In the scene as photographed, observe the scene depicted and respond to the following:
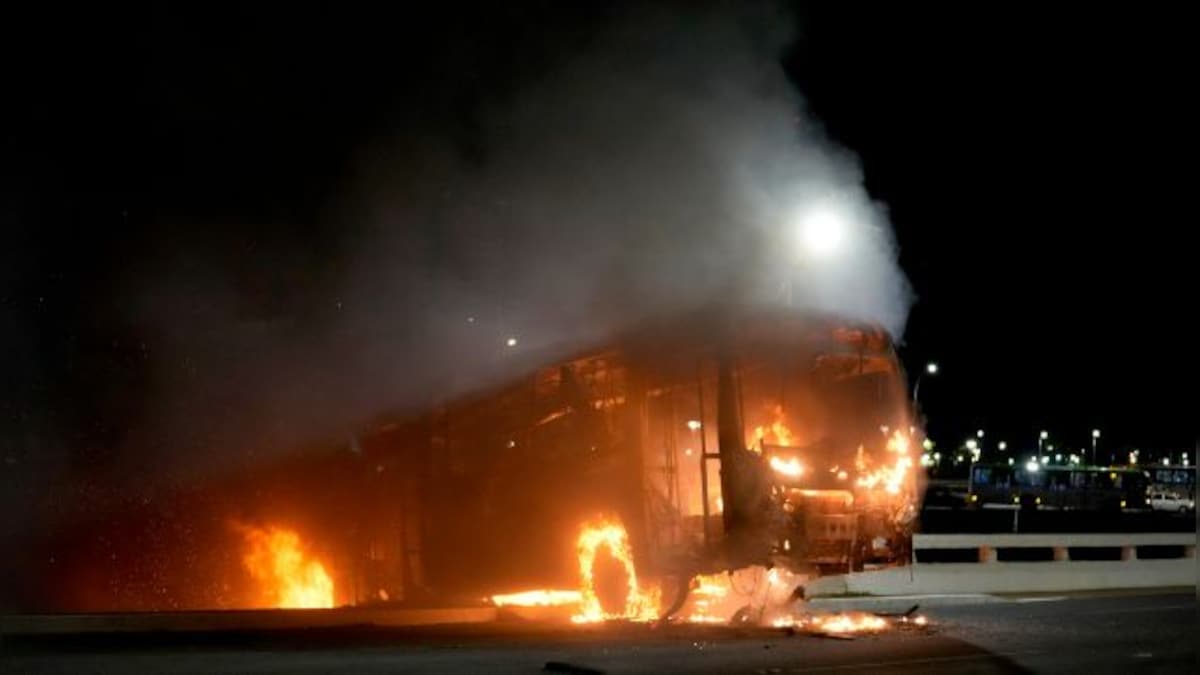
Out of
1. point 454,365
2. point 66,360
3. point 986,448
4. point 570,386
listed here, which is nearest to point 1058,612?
point 570,386

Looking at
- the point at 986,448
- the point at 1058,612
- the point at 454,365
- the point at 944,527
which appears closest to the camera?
the point at 1058,612

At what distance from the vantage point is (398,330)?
1344 centimetres

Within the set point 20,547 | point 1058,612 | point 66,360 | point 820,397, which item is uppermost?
point 66,360

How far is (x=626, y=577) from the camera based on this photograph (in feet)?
31.6

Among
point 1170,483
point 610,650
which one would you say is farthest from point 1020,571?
point 1170,483

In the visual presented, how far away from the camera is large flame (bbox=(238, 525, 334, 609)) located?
1334 cm

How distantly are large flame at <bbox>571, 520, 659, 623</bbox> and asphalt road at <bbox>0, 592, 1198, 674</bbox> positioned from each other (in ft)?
1.46

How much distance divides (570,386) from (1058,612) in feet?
17.1

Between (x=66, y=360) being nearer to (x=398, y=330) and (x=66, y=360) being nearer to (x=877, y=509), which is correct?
(x=398, y=330)

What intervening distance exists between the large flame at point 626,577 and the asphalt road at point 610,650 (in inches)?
17.5

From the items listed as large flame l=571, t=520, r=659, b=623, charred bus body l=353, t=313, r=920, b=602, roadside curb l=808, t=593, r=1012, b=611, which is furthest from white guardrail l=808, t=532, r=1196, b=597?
charred bus body l=353, t=313, r=920, b=602

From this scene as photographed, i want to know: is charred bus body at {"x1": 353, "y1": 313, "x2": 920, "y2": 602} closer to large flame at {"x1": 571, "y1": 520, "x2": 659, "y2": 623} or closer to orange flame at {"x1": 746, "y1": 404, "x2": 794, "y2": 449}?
orange flame at {"x1": 746, "y1": 404, "x2": 794, "y2": 449}

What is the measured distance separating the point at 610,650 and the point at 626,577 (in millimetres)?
1608

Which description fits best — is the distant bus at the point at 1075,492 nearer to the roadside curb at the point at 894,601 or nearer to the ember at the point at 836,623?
the roadside curb at the point at 894,601
